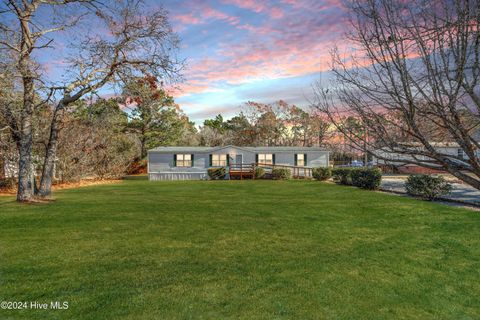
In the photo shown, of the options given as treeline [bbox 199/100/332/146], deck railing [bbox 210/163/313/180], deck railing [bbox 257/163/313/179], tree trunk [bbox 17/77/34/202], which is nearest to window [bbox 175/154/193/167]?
deck railing [bbox 210/163/313/180]

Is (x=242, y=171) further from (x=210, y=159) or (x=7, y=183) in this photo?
(x=7, y=183)

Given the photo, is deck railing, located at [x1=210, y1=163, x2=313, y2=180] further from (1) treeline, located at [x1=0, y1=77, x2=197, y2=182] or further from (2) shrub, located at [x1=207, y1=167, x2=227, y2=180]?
(1) treeline, located at [x1=0, y1=77, x2=197, y2=182]

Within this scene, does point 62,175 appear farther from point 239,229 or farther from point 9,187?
point 239,229

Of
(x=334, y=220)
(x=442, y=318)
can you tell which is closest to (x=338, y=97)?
(x=442, y=318)

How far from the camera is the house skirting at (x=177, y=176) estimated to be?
27.8 metres

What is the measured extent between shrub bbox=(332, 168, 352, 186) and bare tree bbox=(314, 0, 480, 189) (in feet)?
60.4

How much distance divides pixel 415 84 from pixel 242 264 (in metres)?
4.34

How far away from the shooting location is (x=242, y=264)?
215 inches

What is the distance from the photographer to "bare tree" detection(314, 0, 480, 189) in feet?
6.85

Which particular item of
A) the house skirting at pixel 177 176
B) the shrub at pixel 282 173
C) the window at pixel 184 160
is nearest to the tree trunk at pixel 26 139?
the house skirting at pixel 177 176

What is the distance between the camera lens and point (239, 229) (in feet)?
26.3

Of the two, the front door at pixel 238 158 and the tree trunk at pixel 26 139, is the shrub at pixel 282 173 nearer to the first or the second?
the front door at pixel 238 158

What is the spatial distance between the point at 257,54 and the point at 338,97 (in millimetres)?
10727

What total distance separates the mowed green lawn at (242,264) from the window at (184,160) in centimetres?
1805
